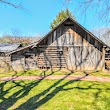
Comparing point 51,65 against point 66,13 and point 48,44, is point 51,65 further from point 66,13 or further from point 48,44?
point 66,13

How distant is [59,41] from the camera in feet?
73.9

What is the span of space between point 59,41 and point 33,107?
13485 mm

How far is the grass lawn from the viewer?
32.6ft

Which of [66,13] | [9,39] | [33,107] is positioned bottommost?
[33,107]

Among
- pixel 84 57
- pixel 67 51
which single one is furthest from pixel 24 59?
pixel 84 57

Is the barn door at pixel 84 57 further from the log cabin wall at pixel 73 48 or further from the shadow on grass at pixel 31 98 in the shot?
the shadow on grass at pixel 31 98

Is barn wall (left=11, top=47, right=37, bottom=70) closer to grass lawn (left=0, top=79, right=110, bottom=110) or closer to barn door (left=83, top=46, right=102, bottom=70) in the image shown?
barn door (left=83, top=46, right=102, bottom=70)

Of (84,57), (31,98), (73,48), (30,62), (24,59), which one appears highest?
(73,48)

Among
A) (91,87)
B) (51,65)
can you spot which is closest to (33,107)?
(91,87)

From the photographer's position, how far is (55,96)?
11.7 meters

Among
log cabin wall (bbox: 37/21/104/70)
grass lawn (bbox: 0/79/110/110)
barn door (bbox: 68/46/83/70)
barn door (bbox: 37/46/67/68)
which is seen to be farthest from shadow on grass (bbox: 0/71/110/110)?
barn door (bbox: 37/46/67/68)

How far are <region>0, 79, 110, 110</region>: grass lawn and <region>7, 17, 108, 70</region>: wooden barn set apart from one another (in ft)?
24.8

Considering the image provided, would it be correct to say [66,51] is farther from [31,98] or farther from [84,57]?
[31,98]

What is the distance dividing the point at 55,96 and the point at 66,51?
1140 cm
